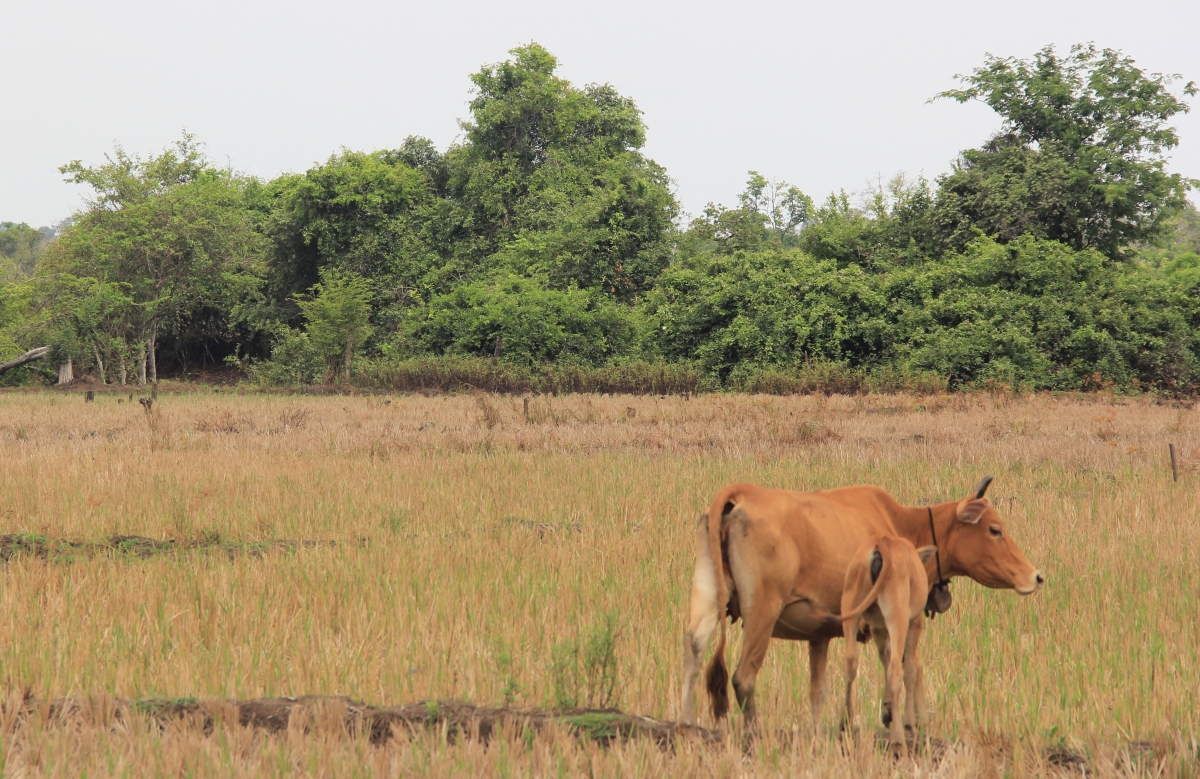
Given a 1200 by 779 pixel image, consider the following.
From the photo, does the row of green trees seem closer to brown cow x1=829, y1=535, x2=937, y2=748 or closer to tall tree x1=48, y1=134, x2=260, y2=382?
tall tree x1=48, y1=134, x2=260, y2=382

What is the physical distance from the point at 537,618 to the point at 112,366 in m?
39.7

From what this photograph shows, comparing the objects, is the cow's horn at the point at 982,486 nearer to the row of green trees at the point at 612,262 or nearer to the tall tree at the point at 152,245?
the row of green trees at the point at 612,262

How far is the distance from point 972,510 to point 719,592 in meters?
1.11

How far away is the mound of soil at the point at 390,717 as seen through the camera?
3.47 meters

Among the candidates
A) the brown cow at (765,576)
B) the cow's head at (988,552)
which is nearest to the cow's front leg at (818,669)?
the brown cow at (765,576)

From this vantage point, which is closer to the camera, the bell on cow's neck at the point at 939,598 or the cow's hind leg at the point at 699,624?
the cow's hind leg at the point at 699,624

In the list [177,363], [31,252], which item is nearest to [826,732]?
[177,363]

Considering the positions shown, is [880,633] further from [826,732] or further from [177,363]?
[177,363]

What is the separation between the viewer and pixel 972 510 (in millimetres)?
3812

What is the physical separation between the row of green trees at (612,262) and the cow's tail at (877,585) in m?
22.9

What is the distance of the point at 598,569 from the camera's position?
260 inches

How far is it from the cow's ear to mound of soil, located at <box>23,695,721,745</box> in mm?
1284

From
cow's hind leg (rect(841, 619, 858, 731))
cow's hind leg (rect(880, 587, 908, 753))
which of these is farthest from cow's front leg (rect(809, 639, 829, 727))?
cow's hind leg (rect(880, 587, 908, 753))

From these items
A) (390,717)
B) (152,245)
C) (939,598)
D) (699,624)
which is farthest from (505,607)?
(152,245)
